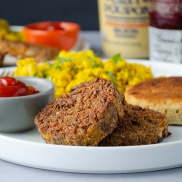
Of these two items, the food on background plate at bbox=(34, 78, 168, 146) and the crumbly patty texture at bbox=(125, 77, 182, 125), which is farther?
the crumbly patty texture at bbox=(125, 77, 182, 125)

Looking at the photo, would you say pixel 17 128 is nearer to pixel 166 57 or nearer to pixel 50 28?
pixel 166 57

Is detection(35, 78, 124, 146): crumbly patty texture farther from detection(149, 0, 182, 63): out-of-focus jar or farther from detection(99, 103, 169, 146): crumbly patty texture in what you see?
detection(149, 0, 182, 63): out-of-focus jar

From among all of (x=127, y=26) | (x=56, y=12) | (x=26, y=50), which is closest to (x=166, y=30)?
(x=127, y=26)

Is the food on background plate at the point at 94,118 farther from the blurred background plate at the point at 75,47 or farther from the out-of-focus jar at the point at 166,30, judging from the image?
the blurred background plate at the point at 75,47

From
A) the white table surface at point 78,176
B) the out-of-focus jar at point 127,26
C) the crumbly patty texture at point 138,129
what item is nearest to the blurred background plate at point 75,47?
the out-of-focus jar at point 127,26

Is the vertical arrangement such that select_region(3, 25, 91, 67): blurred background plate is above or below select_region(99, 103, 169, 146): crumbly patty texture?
below

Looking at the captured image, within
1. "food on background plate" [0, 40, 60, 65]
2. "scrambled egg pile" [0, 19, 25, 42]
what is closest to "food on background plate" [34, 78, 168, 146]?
"food on background plate" [0, 40, 60, 65]

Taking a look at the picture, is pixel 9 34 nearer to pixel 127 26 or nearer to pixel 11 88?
pixel 127 26
